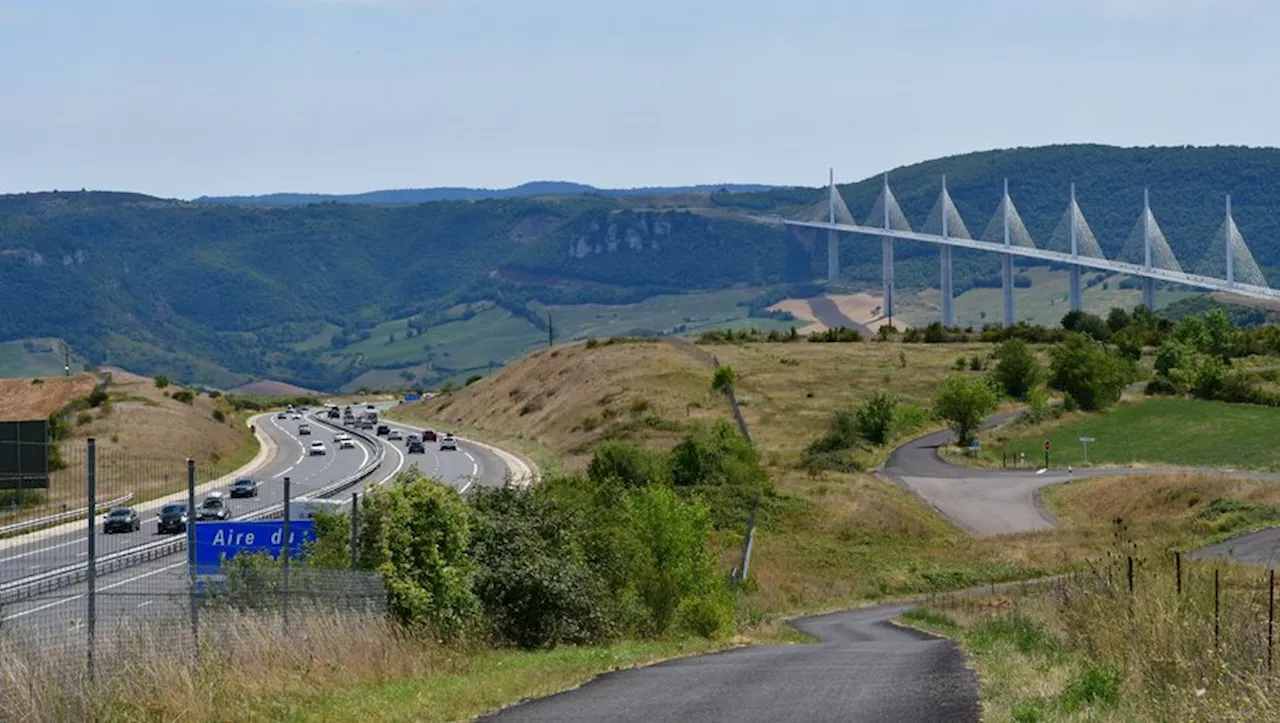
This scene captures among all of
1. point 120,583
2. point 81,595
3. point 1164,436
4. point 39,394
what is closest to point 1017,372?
point 1164,436

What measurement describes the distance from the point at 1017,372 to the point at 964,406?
20.8 meters

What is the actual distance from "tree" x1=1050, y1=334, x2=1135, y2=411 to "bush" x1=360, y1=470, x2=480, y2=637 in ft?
282

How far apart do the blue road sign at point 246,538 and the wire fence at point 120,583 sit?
0.03m

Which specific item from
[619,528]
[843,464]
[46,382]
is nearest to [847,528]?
[843,464]

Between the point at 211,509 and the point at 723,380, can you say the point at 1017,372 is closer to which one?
the point at 723,380

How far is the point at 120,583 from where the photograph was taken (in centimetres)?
2539

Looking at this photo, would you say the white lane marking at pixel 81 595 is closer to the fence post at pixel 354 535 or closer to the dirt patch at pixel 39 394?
the fence post at pixel 354 535

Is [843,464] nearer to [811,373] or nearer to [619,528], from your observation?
[811,373]

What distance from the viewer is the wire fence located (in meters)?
18.8

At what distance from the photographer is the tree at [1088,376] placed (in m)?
107

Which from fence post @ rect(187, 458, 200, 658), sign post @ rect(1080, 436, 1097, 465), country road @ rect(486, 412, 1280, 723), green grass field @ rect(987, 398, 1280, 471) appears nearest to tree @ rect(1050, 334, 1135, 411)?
green grass field @ rect(987, 398, 1280, 471)

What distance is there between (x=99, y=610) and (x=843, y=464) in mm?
68034

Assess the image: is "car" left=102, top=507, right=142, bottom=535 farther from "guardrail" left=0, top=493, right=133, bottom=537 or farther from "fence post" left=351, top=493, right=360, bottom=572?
"fence post" left=351, top=493, right=360, bottom=572

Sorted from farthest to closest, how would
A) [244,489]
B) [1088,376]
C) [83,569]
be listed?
[1088,376]
[244,489]
[83,569]
